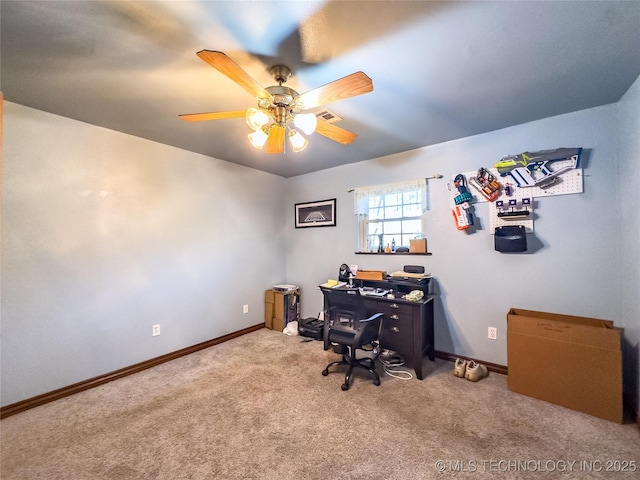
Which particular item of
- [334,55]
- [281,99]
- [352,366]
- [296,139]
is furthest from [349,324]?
[334,55]

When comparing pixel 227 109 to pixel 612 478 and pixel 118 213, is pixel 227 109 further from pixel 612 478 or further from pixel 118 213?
pixel 612 478

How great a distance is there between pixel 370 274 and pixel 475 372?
1.38 m

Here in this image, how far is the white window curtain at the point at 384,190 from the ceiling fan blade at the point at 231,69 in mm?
2069

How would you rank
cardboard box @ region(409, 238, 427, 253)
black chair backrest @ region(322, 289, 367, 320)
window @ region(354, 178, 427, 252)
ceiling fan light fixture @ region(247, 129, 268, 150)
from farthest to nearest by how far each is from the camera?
window @ region(354, 178, 427, 252) → cardboard box @ region(409, 238, 427, 253) → black chair backrest @ region(322, 289, 367, 320) → ceiling fan light fixture @ region(247, 129, 268, 150)

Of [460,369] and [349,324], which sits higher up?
[349,324]

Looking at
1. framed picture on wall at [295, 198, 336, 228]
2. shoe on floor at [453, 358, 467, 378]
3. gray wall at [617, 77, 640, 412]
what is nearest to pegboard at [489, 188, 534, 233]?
gray wall at [617, 77, 640, 412]

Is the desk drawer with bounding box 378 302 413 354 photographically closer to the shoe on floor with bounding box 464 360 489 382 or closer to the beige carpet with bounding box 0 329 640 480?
the beige carpet with bounding box 0 329 640 480

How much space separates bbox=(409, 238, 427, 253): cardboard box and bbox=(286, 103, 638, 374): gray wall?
7 cm

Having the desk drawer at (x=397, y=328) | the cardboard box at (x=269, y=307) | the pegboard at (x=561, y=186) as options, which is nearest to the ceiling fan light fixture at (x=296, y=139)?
the desk drawer at (x=397, y=328)

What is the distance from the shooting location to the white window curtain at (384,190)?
3000 millimetres

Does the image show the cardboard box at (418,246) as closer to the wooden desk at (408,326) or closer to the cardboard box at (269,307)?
the wooden desk at (408,326)

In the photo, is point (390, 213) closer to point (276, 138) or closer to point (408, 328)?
point (408, 328)

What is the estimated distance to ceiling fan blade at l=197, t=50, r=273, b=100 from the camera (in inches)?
43.7

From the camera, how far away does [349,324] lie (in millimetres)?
2297
